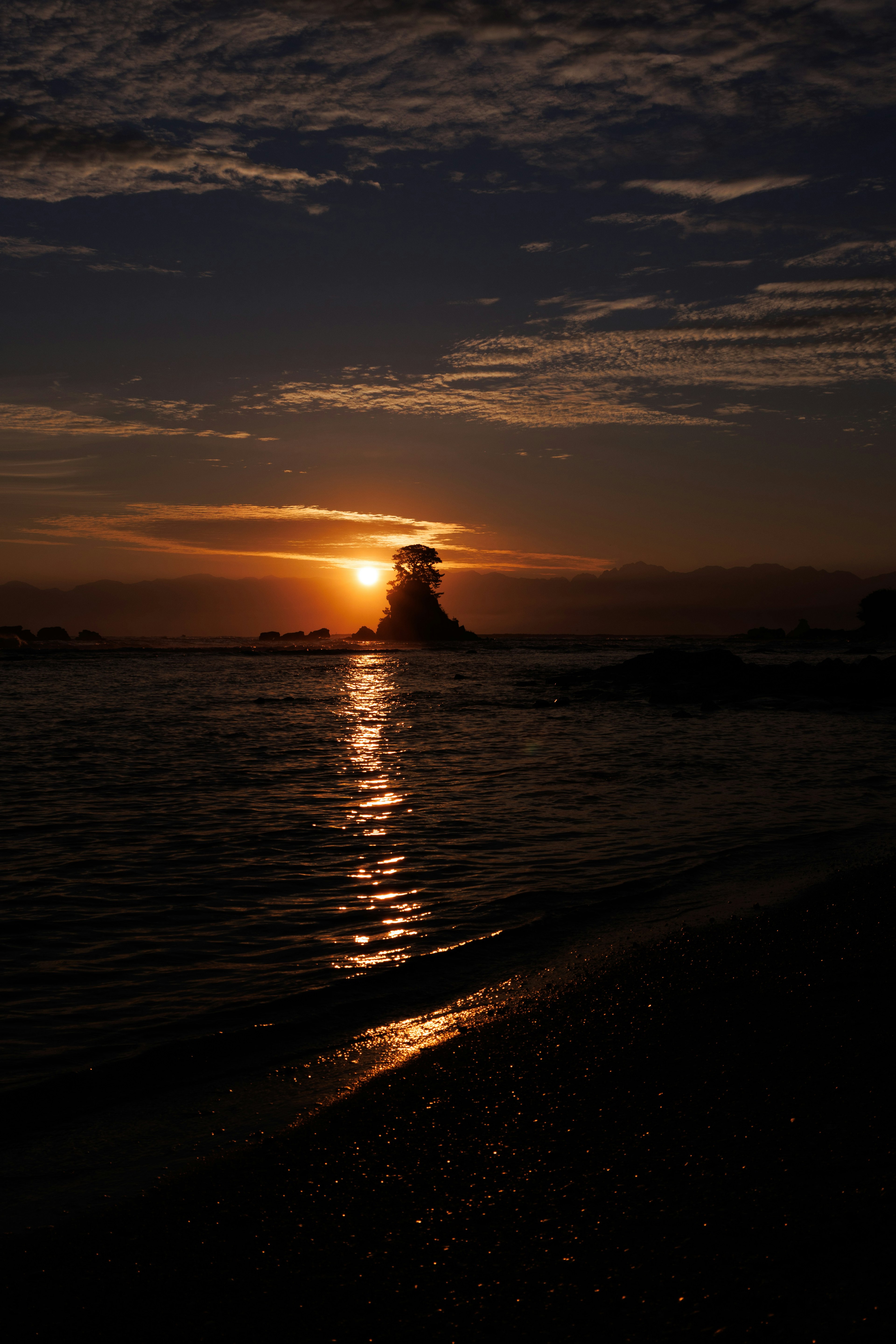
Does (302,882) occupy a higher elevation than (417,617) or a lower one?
lower

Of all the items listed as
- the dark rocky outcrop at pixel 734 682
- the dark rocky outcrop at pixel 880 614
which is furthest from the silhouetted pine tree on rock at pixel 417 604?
the dark rocky outcrop at pixel 734 682

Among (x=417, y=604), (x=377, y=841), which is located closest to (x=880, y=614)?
(x=417, y=604)

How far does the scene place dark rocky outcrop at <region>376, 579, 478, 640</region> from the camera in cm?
14850

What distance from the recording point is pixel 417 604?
14925cm

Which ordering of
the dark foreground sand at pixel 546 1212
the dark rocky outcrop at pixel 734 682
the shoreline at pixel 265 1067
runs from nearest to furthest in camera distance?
the dark foreground sand at pixel 546 1212 → the shoreline at pixel 265 1067 → the dark rocky outcrop at pixel 734 682

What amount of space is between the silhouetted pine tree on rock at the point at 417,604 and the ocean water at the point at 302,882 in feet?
399

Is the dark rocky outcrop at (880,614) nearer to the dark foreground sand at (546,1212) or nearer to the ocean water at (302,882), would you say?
the ocean water at (302,882)

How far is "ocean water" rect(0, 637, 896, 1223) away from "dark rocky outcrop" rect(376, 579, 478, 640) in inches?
4899

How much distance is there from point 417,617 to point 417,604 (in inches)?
102

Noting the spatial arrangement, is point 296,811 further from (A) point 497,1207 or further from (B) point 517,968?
(A) point 497,1207

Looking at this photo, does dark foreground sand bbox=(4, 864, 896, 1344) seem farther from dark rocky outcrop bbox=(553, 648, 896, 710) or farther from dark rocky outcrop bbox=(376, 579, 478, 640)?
dark rocky outcrop bbox=(376, 579, 478, 640)

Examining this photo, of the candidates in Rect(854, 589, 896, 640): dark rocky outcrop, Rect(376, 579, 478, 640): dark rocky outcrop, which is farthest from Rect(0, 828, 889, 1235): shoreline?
Rect(376, 579, 478, 640): dark rocky outcrop

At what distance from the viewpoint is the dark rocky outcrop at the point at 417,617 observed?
148500 millimetres

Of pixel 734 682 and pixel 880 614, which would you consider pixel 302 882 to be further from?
pixel 880 614
